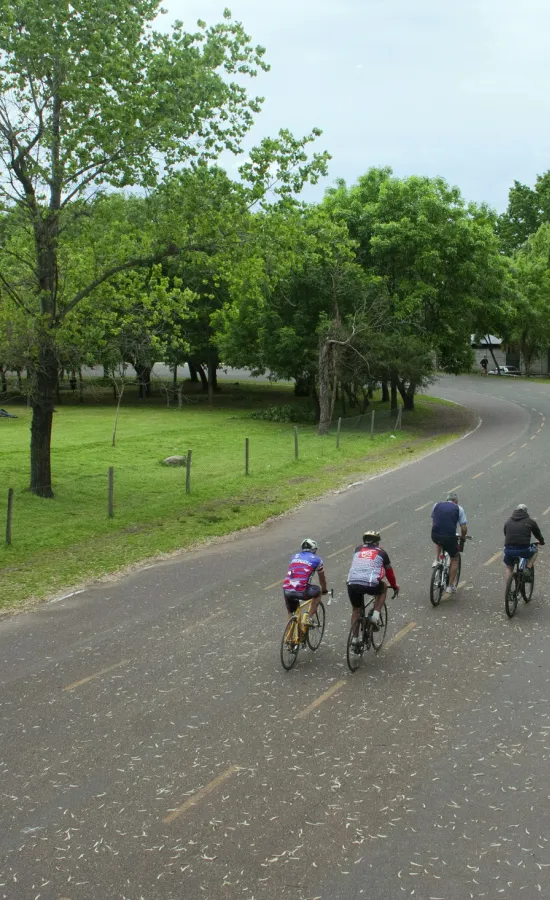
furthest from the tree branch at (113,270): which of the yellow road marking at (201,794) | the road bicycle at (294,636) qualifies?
the yellow road marking at (201,794)

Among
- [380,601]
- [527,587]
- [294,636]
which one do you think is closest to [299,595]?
[294,636]

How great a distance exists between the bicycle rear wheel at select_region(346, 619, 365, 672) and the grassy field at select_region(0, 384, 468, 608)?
22.9ft

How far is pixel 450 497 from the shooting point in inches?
564

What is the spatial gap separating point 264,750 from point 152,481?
65.0ft

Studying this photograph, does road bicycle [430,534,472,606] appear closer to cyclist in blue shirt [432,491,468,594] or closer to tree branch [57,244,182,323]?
cyclist in blue shirt [432,491,468,594]

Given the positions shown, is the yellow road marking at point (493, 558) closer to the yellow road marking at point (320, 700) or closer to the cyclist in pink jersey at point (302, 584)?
the cyclist in pink jersey at point (302, 584)

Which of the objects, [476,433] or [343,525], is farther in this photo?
[476,433]

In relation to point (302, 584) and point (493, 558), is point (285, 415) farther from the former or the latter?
point (302, 584)

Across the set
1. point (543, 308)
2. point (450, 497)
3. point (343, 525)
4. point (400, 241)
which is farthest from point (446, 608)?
point (543, 308)

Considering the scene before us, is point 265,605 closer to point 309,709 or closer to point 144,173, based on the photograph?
point 309,709

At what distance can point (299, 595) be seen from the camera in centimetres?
1132

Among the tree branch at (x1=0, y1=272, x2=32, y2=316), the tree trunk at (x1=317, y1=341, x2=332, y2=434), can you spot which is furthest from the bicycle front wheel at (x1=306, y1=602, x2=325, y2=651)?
the tree trunk at (x1=317, y1=341, x2=332, y2=434)

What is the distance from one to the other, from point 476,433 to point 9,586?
30394mm

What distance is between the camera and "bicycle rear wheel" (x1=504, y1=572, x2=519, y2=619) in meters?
13.3
